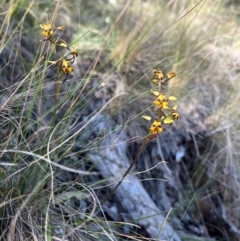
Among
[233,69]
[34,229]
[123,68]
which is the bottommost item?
[34,229]

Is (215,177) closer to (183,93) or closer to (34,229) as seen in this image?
(183,93)

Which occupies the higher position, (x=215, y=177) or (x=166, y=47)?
(x=166, y=47)

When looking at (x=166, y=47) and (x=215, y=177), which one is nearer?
(x=215, y=177)

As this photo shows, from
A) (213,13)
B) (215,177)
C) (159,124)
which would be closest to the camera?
(159,124)

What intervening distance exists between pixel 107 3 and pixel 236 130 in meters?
1.03

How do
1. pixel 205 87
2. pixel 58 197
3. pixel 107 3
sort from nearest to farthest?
1. pixel 58 197
2. pixel 205 87
3. pixel 107 3

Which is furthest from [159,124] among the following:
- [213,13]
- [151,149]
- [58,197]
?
[213,13]

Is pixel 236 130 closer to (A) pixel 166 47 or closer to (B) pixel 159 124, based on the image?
(A) pixel 166 47

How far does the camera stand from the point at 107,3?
8.54ft

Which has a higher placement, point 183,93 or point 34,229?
point 183,93

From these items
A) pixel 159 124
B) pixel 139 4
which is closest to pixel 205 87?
pixel 139 4

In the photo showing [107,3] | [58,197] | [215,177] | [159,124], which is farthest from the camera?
[107,3]

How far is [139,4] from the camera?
8.10 feet

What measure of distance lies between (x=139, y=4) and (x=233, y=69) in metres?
0.59
